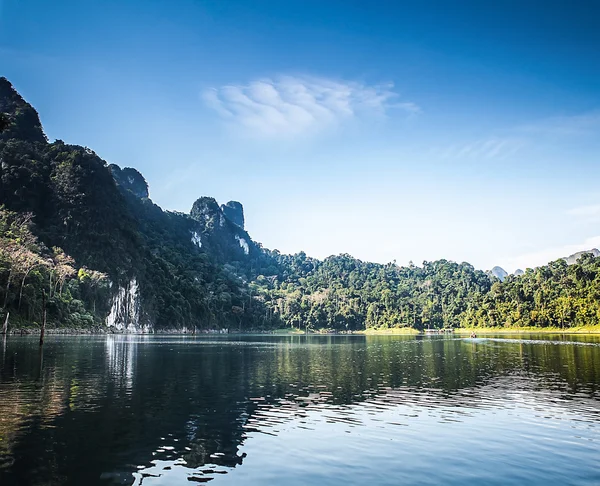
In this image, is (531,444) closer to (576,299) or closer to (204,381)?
(204,381)

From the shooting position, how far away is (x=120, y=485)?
15.2 m

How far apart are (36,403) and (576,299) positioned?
177 metres

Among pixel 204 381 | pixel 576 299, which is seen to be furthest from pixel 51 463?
pixel 576 299

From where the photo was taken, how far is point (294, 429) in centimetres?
2400

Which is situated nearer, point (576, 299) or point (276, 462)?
point (276, 462)

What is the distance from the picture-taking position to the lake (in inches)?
666

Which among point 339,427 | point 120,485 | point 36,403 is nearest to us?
point 120,485

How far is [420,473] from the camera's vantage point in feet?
56.6

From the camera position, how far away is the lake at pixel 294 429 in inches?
666

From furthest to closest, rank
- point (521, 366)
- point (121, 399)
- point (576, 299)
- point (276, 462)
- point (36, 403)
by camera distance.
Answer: point (576, 299) < point (521, 366) < point (121, 399) < point (36, 403) < point (276, 462)

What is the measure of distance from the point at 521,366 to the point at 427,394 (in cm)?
2539

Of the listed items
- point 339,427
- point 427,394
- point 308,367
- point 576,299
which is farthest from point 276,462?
point 576,299

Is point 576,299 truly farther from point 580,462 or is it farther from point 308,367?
point 580,462

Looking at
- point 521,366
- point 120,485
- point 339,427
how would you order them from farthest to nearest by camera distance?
1. point 521,366
2. point 339,427
3. point 120,485
